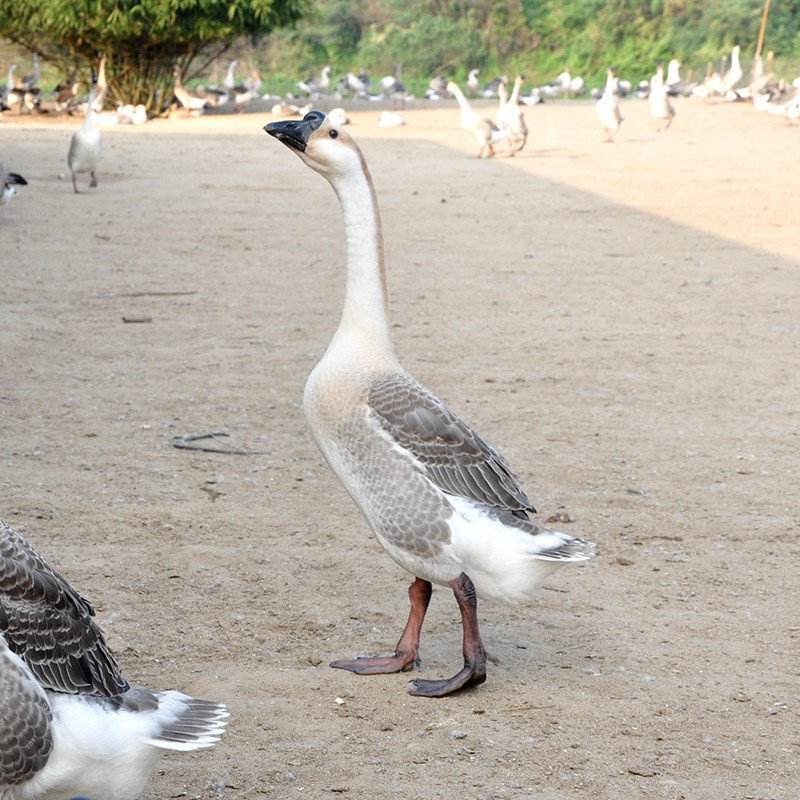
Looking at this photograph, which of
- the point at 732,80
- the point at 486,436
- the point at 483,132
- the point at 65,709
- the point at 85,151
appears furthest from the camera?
the point at 732,80

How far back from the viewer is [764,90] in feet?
118

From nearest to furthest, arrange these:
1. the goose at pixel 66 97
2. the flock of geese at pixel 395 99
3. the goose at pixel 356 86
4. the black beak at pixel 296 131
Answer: the black beak at pixel 296 131 < the flock of geese at pixel 395 99 < the goose at pixel 66 97 < the goose at pixel 356 86

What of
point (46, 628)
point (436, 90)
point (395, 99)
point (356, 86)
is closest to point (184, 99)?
point (395, 99)

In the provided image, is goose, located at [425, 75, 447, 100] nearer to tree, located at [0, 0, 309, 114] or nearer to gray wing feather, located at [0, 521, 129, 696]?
tree, located at [0, 0, 309, 114]

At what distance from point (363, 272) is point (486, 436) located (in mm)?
2659

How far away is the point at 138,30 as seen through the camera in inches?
1093

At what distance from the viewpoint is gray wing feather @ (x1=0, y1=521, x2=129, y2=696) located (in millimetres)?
3150

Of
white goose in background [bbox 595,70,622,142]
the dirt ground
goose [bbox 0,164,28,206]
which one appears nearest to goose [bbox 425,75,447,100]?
white goose in background [bbox 595,70,622,142]

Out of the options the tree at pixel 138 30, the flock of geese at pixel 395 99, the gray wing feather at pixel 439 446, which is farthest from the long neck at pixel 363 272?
the tree at pixel 138 30

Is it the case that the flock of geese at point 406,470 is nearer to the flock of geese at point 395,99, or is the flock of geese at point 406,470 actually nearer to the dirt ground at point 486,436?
the dirt ground at point 486,436

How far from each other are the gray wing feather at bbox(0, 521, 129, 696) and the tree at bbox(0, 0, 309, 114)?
25.3m

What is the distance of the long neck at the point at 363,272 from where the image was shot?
175 inches

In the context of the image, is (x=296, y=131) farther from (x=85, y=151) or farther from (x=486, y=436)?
(x=85, y=151)

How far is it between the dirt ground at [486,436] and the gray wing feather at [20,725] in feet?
2.54
